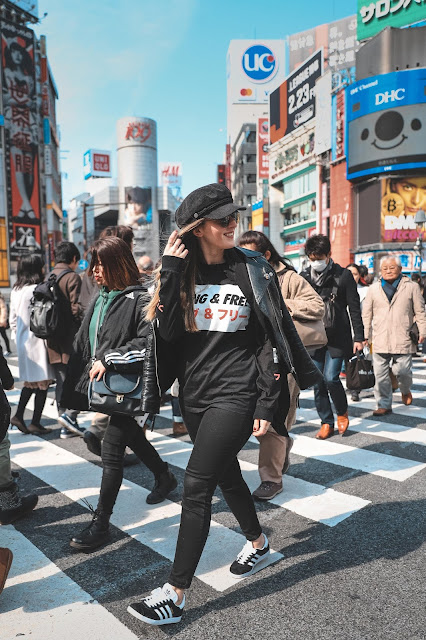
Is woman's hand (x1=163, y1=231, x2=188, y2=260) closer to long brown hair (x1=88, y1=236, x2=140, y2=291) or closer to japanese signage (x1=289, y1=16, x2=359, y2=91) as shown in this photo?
long brown hair (x1=88, y1=236, x2=140, y2=291)

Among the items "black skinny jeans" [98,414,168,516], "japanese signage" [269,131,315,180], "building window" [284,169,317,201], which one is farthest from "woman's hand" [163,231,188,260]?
"japanese signage" [269,131,315,180]

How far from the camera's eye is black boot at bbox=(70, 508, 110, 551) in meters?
3.06

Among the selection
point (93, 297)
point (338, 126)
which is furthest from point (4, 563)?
point (338, 126)

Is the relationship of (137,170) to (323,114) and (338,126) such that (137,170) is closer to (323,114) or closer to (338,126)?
(323,114)

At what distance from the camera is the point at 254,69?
299 feet

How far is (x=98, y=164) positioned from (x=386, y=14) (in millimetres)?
97245

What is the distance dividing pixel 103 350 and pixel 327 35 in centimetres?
9039

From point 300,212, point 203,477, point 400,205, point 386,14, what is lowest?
point 203,477

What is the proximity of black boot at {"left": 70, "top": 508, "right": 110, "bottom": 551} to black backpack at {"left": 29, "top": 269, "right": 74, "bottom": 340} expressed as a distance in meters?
2.66

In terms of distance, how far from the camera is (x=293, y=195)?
56.1 m

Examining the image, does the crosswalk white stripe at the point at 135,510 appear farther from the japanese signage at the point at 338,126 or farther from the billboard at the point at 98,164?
the billboard at the point at 98,164

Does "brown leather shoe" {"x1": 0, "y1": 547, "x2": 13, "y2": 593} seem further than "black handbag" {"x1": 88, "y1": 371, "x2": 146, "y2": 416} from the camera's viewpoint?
A: No

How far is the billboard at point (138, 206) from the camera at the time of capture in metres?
113

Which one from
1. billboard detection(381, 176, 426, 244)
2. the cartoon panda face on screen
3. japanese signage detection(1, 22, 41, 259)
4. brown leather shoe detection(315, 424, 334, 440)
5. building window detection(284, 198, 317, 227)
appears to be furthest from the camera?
building window detection(284, 198, 317, 227)
